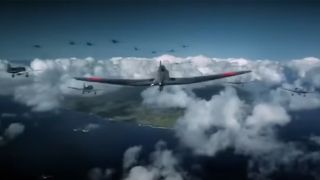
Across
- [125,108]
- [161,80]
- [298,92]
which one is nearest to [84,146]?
[125,108]

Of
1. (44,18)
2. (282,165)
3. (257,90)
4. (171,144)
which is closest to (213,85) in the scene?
(257,90)

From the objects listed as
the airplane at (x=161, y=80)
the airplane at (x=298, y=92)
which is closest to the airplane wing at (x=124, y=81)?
the airplane at (x=161, y=80)

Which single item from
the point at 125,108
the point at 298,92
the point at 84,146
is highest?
the point at 298,92

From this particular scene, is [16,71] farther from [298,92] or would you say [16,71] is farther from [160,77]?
[298,92]

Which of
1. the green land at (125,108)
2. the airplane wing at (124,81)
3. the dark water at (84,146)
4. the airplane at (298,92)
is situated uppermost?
the airplane wing at (124,81)

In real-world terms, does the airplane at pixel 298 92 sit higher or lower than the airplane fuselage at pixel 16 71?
lower

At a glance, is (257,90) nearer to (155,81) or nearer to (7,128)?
(155,81)

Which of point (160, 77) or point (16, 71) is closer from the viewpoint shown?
point (160, 77)

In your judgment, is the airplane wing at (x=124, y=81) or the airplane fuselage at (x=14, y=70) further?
the airplane fuselage at (x=14, y=70)

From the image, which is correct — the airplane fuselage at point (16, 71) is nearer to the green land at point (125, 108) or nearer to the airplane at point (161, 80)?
the green land at point (125, 108)
